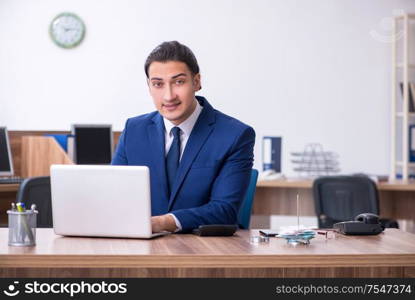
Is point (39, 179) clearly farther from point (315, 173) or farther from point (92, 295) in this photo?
point (315, 173)

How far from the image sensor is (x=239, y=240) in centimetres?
246

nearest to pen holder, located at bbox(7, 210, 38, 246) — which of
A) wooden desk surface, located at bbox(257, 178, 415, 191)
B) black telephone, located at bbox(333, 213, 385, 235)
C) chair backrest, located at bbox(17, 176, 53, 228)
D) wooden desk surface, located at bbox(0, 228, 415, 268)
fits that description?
wooden desk surface, located at bbox(0, 228, 415, 268)

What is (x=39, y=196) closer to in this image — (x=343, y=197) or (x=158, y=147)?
(x=158, y=147)

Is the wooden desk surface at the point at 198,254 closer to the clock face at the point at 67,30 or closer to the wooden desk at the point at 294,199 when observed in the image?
the wooden desk at the point at 294,199

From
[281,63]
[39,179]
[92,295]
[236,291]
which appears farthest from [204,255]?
[281,63]

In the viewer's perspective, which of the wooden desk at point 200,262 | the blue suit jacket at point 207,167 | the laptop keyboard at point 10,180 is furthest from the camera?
the laptop keyboard at point 10,180

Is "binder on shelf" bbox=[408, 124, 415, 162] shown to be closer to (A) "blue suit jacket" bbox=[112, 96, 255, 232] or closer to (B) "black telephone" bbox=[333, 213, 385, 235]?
(A) "blue suit jacket" bbox=[112, 96, 255, 232]

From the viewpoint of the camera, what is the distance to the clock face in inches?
302

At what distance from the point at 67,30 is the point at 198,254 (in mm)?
5900

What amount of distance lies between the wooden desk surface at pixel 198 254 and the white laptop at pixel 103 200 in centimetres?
6

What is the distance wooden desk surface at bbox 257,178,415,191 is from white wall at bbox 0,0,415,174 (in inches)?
73.7

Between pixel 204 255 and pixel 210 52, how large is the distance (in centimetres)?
574

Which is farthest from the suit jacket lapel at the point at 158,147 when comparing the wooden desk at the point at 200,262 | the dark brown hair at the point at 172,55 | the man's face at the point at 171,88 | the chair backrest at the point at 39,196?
the chair backrest at the point at 39,196

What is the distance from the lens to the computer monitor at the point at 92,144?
5.57m
